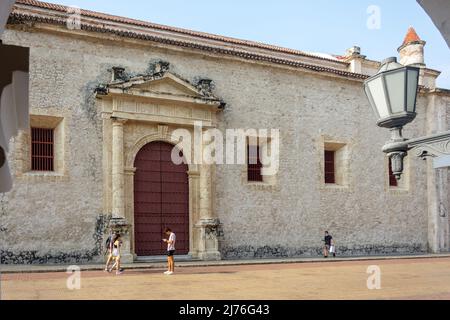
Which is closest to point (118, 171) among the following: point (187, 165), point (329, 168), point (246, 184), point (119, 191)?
point (119, 191)

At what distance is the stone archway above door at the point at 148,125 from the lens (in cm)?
1680

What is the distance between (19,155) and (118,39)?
4916mm

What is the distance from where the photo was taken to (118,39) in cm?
1722

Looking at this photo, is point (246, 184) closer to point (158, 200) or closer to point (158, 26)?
point (158, 200)

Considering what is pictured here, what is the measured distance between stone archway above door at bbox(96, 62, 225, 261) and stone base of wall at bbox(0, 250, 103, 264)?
1077 mm

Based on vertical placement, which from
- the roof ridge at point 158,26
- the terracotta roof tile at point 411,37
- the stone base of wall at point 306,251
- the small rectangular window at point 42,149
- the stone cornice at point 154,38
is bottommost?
the stone base of wall at point 306,251

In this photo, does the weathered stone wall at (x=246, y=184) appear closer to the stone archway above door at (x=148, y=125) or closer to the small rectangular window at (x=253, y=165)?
the stone archway above door at (x=148, y=125)

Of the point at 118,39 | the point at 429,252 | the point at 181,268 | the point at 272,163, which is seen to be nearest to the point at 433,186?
the point at 429,252

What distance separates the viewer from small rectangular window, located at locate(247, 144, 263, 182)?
19781 mm

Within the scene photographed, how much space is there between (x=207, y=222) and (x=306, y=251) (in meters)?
4.64

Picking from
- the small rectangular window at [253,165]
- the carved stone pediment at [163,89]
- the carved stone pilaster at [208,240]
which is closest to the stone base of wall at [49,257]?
the carved stone pilaster at [208,240]

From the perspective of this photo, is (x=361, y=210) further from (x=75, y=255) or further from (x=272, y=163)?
(x=75, y=255)

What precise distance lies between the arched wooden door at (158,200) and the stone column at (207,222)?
593mm

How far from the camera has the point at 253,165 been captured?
19906 millimetres
